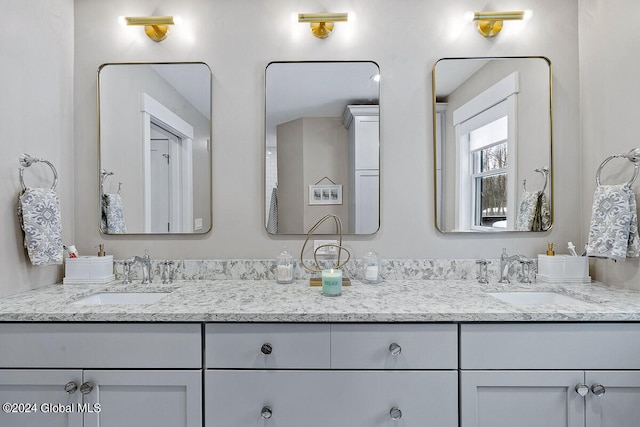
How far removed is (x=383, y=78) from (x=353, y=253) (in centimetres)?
97

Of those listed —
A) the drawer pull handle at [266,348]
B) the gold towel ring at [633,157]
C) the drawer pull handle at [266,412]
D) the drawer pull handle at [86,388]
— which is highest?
the gold towel ring at [633,157]

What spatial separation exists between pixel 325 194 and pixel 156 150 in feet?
3.11

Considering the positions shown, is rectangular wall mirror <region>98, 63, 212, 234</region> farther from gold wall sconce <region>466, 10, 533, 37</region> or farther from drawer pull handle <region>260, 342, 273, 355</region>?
gold wall sconce <region>466, 10, 533, 37</region>

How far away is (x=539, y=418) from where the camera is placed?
1.19m

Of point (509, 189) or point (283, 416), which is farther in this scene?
point (509, 189)

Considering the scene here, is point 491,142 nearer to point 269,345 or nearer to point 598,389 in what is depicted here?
point 598,389

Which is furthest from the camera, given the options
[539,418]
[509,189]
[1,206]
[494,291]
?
[509,189]

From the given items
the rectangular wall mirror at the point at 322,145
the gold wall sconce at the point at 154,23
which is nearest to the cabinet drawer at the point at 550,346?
the rectangular wall mirror at the point at 322,145

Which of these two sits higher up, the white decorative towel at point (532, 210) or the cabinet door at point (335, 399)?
the white decorative towel at point (532, 210)

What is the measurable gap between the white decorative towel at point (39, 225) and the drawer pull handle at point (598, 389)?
2261mm

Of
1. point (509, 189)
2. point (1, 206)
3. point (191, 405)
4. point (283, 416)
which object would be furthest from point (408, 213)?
point (1, 206)

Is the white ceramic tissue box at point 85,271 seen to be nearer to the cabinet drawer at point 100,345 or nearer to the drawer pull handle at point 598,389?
the cabinet drawer at point 100,345

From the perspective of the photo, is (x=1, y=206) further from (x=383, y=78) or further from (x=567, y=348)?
(x=567, y=348)

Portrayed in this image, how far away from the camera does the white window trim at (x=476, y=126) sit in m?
1.76
